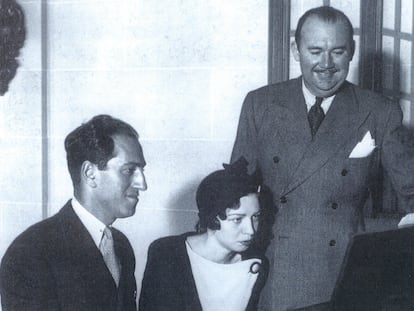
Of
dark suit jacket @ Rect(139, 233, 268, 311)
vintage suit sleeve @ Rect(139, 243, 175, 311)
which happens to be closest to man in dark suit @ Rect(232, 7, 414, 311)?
dark suit jacket @ Rect(139, 233, 268, 311)

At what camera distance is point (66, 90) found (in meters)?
4.05

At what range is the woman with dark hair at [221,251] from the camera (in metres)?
2.44

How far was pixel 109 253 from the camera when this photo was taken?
211 centimetres

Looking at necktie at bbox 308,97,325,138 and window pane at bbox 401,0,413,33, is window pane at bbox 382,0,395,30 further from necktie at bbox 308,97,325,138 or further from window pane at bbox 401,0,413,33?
necktie at bbox 308,97,325,138

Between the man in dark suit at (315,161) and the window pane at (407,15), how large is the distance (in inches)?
43.3

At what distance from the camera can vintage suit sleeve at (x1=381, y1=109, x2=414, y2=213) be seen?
2.39 m

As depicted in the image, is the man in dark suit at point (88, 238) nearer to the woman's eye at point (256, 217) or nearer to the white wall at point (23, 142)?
the woman's eye at point (256, 217)

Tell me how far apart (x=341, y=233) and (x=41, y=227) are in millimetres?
1088

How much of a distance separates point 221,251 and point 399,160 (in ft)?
2.36

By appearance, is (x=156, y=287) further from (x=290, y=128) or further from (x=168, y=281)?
(x=290, y=128)

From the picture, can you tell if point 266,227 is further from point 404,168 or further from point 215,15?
point 215,15

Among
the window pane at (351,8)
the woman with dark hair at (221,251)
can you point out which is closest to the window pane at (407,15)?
the window pane at (351,8)

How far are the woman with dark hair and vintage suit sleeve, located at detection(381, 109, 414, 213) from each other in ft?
1.51

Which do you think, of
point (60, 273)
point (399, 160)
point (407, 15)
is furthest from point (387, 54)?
point (60, 273)
